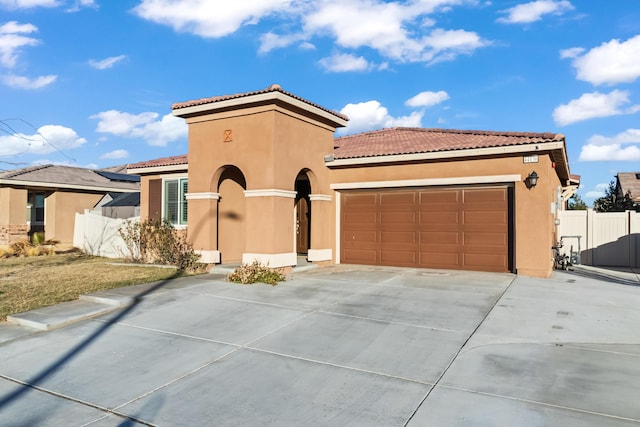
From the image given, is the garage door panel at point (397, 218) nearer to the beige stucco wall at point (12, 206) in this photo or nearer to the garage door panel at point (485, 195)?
the garage door panel at point (485, 195)

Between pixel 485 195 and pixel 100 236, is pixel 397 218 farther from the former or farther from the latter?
pixel 100 236

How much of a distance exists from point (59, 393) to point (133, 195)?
61.6 ft

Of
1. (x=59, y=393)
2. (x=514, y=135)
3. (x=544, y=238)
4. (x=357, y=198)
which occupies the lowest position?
(x=59, y=393)

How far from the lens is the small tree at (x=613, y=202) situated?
886 inches

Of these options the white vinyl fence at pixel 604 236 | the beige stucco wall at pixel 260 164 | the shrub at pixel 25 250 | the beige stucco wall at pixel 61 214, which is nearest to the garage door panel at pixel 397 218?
the beige stucco wall at pixel 260 164

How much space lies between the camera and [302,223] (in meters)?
15.0

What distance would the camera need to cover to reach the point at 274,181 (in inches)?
416

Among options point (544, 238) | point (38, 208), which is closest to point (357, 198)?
point (544, 238)

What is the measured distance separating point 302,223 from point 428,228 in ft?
15.8

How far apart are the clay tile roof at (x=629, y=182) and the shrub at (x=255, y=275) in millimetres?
21814

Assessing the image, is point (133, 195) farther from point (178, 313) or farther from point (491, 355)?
point (491, 355)

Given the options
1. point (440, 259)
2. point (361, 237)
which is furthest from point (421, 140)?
point (440, 259)

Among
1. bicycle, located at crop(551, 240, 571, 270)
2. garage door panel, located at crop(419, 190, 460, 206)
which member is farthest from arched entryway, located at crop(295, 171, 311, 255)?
bicycle, located at crop(551, 240, 571, 270)

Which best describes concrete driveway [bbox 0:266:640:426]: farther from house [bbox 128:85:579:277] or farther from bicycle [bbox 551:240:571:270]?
bicycle [bbox 551:240:571:270]
